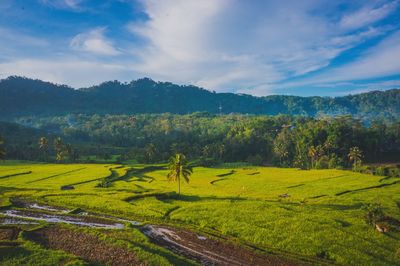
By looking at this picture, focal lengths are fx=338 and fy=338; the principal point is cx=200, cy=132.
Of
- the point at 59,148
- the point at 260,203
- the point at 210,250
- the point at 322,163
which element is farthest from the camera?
the point at 322,163

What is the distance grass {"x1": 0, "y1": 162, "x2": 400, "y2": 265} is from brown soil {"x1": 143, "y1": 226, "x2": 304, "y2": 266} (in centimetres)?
254

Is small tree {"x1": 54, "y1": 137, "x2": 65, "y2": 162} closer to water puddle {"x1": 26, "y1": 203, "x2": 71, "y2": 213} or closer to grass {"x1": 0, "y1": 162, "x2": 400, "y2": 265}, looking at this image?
grass {"x1": 0, "y1": 162, "x2": 400, "y2": 265}

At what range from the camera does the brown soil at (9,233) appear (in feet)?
131

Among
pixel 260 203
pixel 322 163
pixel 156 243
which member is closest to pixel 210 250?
pixel 156 243

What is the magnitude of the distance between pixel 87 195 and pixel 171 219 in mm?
23247

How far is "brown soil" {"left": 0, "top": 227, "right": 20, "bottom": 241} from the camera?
39.9 metres

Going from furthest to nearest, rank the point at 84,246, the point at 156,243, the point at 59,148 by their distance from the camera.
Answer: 1. the point at 59,148
2. the point at 156,243
3. the point at 84,246

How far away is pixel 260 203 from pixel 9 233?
37.4 m

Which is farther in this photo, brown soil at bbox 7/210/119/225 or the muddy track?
brown soil at bbox 7/210/119/225

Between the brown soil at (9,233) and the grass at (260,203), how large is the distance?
563 inches

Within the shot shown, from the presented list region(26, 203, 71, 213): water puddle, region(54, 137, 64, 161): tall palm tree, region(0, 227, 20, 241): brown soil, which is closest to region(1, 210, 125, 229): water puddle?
region(26, 203, 71, 213): water puddle

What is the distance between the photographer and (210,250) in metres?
37.5

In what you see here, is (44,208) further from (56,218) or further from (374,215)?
(374,215)

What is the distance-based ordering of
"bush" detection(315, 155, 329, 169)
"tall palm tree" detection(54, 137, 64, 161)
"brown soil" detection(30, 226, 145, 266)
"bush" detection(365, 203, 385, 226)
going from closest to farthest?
"brown soil" detection(30, 226, 145, 266) < "bush" detection(365, 203, 385, 226) < "tall palm tree" detection(54, 137, 64, 161) < "bush" detection(315, 155, 329, 169)
